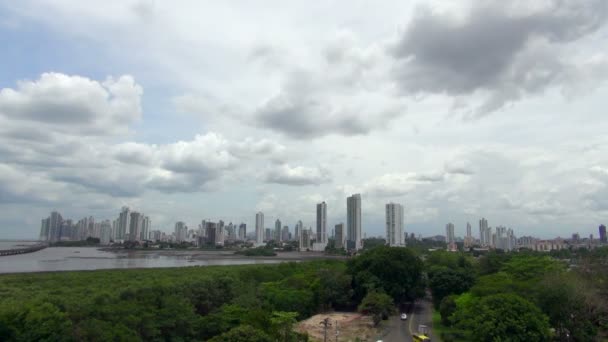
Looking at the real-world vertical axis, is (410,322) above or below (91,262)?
below

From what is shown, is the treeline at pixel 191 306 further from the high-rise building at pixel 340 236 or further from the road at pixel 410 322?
the high-rise building at pixel 340 236

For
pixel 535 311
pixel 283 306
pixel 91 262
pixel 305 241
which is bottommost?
pixel 91 262

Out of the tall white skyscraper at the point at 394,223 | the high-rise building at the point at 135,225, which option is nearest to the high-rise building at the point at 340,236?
the tall white skyscraper at the point at 394,223

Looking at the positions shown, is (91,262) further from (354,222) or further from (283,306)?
(354,222)

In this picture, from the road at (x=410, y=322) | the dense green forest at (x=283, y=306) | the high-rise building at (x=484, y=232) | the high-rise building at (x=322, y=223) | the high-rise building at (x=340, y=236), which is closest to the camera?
the dense green forest at (x=283, y=306)

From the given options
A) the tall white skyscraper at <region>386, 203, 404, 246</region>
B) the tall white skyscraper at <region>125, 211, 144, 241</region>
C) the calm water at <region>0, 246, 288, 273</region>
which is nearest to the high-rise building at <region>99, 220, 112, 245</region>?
the tall white skyscraper at <region>125, 211, 144, 241</region>

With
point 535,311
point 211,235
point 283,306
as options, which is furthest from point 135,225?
point 535,311
